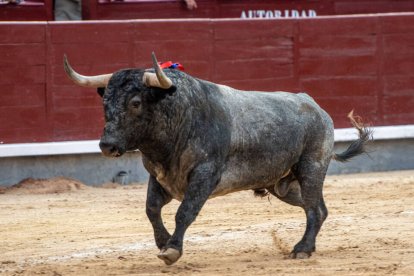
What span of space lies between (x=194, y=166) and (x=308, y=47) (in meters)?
5.44

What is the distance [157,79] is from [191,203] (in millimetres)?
721

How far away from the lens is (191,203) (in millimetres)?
6789

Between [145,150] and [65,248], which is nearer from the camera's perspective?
[145,150]

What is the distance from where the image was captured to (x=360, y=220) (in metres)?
8.98

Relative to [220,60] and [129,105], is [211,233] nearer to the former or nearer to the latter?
[129,105]

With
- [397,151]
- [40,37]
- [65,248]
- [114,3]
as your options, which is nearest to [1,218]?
[65,248]

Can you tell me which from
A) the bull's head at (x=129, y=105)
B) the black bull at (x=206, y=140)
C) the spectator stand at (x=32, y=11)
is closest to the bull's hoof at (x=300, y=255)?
the black bull at (x=206, y=140)

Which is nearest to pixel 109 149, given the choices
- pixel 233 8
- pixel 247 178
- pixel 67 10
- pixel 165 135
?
pixel 165 135

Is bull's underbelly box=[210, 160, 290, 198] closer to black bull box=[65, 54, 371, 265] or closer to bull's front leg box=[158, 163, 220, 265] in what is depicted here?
black bull box=[65, 54, 371, 265]

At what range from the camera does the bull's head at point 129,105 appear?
21.7 ft

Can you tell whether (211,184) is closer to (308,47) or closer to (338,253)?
(338,253)

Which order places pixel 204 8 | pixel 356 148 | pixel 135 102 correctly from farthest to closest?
pixel 204 8 → pixel 356 148 → pixel 135 102

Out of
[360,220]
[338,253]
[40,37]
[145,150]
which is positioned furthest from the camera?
[40,37]

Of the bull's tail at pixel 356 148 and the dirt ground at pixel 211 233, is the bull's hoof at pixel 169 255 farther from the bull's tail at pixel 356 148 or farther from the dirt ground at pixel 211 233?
the bull's tail at pixel 356 148
